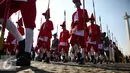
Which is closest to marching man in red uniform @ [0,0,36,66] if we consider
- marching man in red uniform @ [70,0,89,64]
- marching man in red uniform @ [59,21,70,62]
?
marching man in red uniform @ [70,0,89,64]

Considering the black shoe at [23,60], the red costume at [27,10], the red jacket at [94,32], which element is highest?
the red jacket at [94,32]

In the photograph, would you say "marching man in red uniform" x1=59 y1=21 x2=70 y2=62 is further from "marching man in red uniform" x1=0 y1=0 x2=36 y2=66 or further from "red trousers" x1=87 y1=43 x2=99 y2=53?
"marching man in red uniform" x1=0 y1=0 x2=36 y2=66

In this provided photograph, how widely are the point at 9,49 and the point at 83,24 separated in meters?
8.66

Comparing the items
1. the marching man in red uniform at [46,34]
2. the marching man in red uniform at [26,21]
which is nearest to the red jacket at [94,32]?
the marching man in red uniform at [46,34]

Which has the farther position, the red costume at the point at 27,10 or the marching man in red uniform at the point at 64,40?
the marching man in red uniform at the point at 64,40

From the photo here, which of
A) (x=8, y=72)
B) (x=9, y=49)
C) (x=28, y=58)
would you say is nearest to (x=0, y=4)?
(x=28, y=58)

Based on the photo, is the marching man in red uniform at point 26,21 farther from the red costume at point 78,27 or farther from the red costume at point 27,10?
the red costume at point 78,27

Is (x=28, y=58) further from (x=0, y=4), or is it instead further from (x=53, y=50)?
(x=53, y=50)

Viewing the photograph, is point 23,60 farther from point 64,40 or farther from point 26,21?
point 64,40

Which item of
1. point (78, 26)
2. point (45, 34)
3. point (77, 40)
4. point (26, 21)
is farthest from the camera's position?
point (45, 34)

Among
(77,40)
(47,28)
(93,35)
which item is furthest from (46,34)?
(77,40)

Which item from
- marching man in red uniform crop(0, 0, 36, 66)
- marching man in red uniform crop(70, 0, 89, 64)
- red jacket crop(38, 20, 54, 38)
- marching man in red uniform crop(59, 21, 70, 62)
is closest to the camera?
marching man in red uniform crop(0, 0, 36, 66)

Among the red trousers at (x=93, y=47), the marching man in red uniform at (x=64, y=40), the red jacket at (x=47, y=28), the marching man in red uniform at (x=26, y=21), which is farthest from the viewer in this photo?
the marching man in red uniform at (x=64, y=40)

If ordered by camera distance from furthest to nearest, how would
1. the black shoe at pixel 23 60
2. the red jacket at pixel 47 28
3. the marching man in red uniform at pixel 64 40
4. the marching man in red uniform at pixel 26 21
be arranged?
1. the marching man in red uniform at pixel 64 40
2. the red jacket at pixel 47 28
3. the marching man in red uniform at pixel 26 21
4. the black shoe at pixel 23 60
